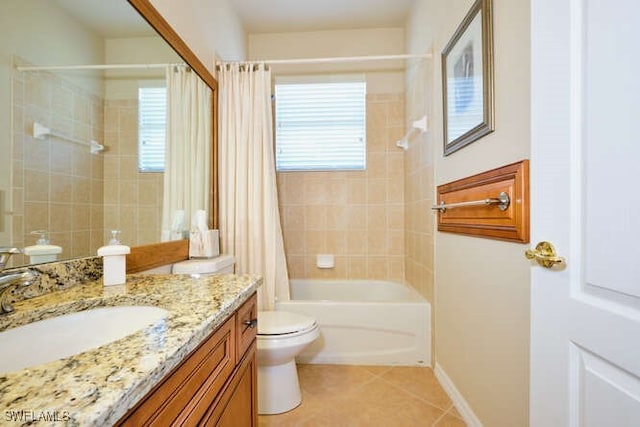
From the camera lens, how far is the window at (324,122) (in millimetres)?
2730

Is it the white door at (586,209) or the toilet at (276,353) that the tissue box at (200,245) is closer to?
the toilet at (276,353)

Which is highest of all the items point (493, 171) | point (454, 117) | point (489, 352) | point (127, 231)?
point (454, 117)

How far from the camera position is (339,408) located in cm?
156

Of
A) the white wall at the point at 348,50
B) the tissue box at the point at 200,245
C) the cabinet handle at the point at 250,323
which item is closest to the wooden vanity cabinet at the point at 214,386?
the cabinet handle at the point at 250,323

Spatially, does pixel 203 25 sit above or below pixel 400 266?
above

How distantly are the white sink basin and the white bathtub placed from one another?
1.37 metres

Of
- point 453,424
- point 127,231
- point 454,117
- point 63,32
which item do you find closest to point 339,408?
point 453,424

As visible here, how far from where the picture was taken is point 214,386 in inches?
27.8

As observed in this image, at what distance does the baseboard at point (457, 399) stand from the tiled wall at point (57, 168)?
1.77 meters

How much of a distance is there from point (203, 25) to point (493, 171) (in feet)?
6.15

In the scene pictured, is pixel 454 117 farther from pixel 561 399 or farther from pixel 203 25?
pixel 203 25

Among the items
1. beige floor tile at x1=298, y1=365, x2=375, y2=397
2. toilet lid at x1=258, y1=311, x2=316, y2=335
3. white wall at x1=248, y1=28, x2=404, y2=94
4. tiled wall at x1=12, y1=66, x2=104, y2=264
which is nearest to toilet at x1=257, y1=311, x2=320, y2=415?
toilet lid at x1=258, y1=311, x2=316, y2=335

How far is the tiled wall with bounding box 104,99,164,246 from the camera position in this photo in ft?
3.68

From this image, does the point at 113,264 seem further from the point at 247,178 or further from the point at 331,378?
the point at 331,378
